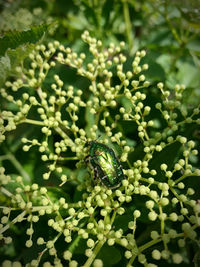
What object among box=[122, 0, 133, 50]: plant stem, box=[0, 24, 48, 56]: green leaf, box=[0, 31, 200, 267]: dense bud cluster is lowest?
box=[0, 31, 200, 267]: dense bud cluster

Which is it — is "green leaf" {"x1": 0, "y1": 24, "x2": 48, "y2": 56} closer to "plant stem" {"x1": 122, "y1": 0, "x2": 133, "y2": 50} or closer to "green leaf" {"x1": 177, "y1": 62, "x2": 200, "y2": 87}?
"plant stem" {"x1": 122, "y1": 0, "x2": 133, "y2": 50}

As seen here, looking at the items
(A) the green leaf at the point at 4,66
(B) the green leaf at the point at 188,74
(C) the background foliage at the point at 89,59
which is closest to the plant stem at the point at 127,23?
(C) the background foliage at the point at 89,59

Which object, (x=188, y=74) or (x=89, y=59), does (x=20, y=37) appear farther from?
(x=188, y=74)

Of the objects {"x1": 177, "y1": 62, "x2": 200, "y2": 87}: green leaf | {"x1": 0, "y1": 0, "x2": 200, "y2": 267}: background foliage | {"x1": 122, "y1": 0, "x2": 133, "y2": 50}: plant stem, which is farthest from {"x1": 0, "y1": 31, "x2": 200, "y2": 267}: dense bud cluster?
{"x1": 122, "y1": 0, "x2": 133, "y2": 50}: plant stem

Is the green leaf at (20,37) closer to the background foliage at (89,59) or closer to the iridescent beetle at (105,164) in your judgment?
the background foliage at (89,59)

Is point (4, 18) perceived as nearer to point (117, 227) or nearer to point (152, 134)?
point (152, 134)

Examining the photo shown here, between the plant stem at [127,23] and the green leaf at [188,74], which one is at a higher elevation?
the plant stem at [127,23]

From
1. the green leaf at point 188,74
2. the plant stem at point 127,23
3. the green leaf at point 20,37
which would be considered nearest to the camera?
the green leaf at point 20,37
